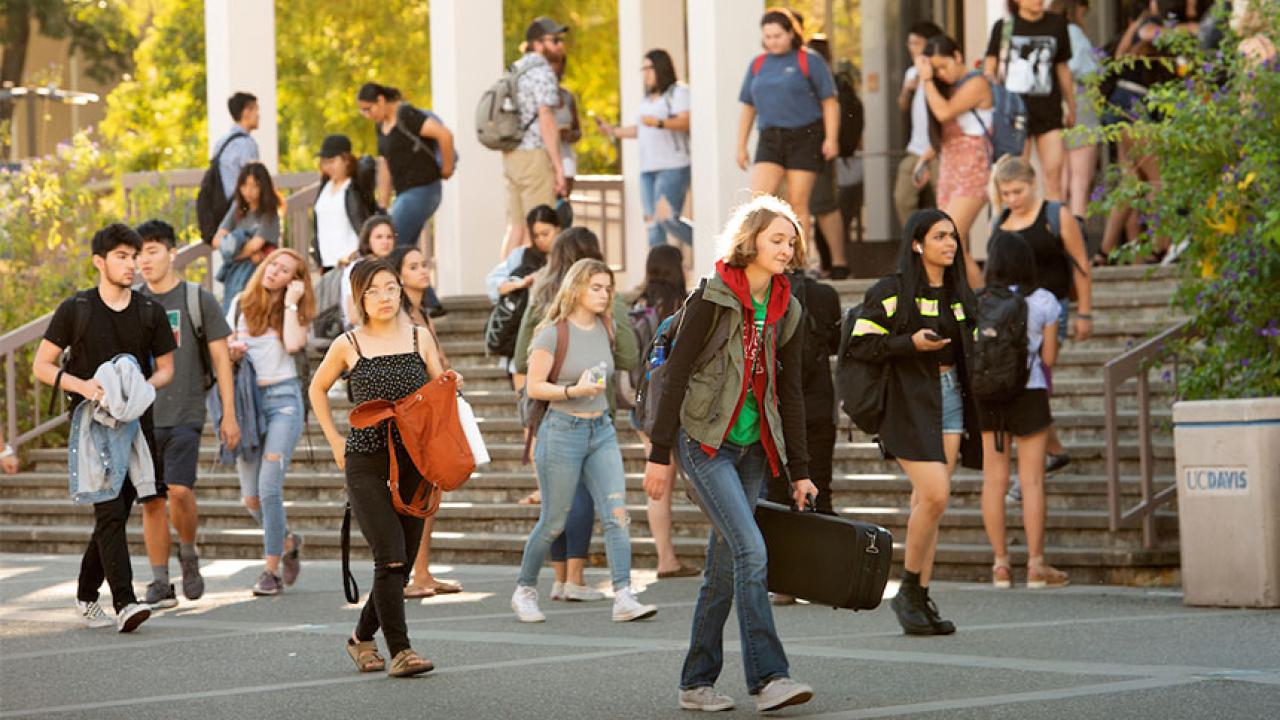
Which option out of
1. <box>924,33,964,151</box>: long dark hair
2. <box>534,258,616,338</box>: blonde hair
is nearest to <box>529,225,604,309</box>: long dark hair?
<box>534,258,616,338</box>: blonde hair

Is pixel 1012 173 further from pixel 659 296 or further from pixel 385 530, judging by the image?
pixel 385 530

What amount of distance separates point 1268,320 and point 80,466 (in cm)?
612

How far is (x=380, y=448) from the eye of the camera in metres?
9.30

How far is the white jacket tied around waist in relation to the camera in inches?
430

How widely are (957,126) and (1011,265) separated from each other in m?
3.31

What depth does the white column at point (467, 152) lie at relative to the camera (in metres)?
20.0

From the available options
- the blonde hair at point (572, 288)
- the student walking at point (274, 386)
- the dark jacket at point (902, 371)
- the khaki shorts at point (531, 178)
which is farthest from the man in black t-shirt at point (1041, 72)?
the dark jacket at point (902, 371)

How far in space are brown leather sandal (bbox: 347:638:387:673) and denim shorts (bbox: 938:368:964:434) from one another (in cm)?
292

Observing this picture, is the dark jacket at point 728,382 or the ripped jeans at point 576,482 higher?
the dark jacket at point 728,382

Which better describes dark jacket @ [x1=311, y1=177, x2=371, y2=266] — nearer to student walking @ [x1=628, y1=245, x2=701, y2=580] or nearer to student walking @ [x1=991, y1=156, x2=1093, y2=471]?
student walking @ [x1=628, y1=245, x2=701, y2=580]

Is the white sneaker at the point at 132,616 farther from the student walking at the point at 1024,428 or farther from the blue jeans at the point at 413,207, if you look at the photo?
the blue jeans at the point at 413,207

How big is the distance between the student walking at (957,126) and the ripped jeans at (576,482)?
4311 mm

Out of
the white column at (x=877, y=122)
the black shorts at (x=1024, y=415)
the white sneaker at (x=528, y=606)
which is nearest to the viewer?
the white sneaker at (x=528, y=606)

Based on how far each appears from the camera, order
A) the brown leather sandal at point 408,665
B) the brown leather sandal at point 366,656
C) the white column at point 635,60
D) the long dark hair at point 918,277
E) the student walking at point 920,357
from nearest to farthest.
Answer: the brown leather sandal at point 408,665, the brown leather sandal at point 366,656, the student walking at point 920,357, the long dark hair at point 918,277, the white column at point 635,60
